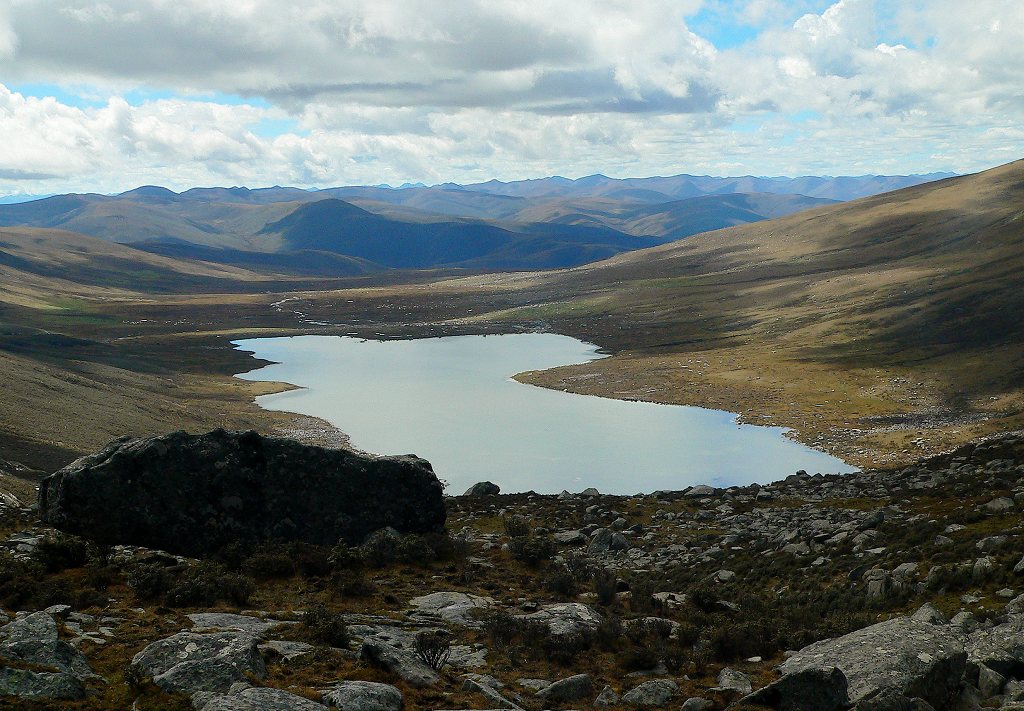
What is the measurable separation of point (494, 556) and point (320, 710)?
47.9 ft

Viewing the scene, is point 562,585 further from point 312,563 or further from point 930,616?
point 930,616

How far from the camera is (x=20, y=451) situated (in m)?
55.2

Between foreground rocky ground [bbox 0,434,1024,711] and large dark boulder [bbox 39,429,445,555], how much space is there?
1149 millimetres

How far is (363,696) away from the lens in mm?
12328

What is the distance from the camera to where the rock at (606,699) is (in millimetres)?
14117

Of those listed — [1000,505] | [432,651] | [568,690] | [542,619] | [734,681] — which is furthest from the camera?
[1000,505]

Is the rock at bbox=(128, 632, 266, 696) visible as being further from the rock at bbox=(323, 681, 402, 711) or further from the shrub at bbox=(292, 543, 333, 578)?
the shrub at bbox=(292, 543, 333, 578)

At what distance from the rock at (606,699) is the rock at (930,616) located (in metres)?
6.59

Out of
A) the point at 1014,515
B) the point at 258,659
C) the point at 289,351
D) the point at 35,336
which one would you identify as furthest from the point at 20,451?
the point at 289,351

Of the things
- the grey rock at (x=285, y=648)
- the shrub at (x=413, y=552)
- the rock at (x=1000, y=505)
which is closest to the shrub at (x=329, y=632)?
the grey rock at (x=285, y=648)

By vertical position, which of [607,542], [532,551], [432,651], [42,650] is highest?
[42,650]

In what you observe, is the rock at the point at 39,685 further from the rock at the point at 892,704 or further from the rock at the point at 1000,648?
the rock at the point at 1000,648

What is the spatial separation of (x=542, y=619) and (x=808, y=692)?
6.53m

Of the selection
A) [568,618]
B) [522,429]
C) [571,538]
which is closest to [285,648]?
[568,618]
